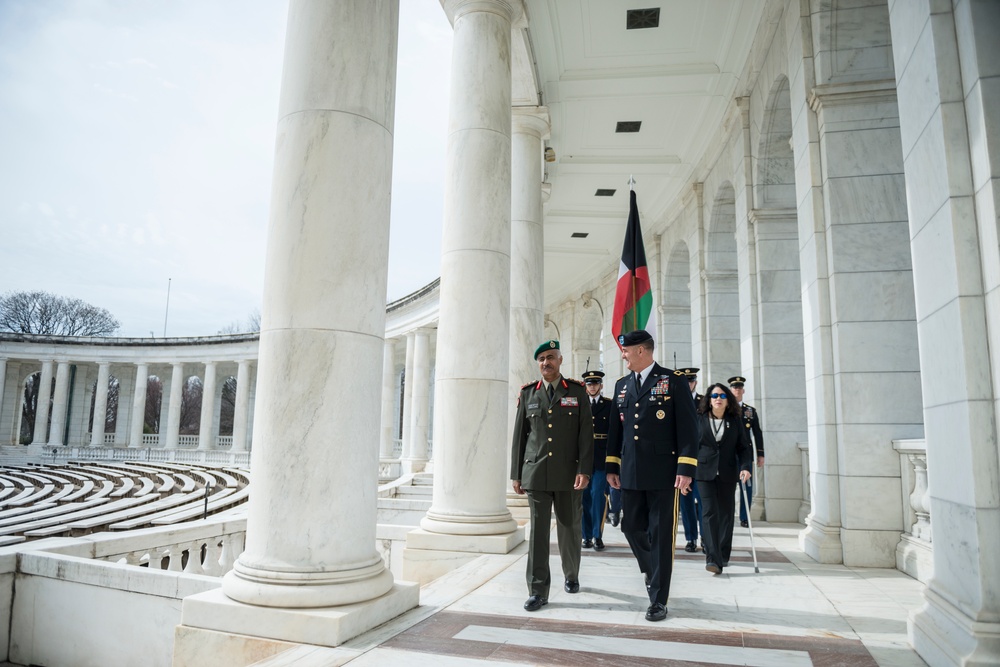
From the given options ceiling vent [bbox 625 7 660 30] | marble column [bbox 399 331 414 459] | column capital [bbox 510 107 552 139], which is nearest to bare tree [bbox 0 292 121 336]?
marble column [bbox 399 331 414 459]

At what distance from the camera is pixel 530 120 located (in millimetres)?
29469

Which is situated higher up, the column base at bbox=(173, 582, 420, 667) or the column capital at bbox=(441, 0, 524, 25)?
the column capital at bbox=(441, 0, 524, 25)

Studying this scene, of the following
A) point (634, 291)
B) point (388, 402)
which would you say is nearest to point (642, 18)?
point (634, 291)

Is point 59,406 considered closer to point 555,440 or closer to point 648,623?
point 555,440

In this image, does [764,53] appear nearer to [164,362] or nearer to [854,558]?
[854,558]

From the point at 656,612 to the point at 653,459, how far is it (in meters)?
2.58

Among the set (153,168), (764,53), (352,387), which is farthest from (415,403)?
(153,168)

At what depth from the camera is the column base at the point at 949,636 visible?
8.15 m

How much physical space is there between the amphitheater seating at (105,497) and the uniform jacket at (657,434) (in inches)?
740

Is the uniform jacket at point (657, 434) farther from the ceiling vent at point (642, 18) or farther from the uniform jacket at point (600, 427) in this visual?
the ceiling vent at point (642, 18)

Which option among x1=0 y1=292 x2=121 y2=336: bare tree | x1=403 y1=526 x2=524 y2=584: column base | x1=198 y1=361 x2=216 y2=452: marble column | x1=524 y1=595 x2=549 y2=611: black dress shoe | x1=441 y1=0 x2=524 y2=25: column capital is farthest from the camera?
x1=0 y1=292 x2=121 y2=336: bare tree

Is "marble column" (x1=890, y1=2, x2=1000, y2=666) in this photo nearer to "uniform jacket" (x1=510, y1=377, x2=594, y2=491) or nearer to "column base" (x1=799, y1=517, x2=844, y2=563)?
"uniform jacket" (x1=510, y1=377, x2=594, y2=491)

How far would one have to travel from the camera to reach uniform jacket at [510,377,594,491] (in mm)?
12984

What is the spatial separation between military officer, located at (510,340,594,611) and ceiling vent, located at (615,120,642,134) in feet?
87.2
